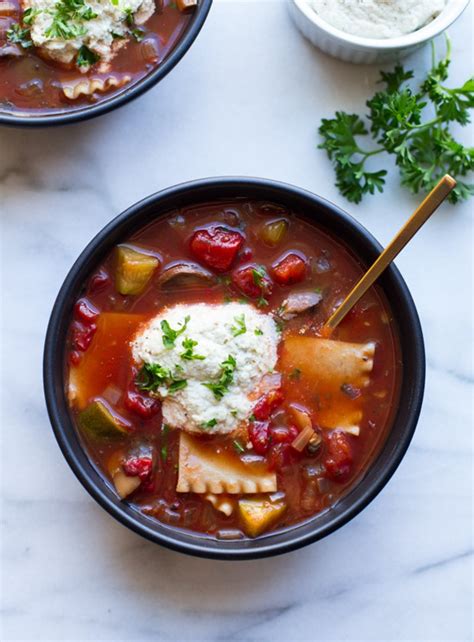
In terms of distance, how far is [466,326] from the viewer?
14.6ft

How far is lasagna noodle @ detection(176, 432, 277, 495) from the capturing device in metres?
3.93

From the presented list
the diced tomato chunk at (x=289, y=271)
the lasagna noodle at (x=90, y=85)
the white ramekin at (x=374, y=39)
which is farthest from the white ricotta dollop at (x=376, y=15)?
the diced tomato chunk at (x=289, y=271)

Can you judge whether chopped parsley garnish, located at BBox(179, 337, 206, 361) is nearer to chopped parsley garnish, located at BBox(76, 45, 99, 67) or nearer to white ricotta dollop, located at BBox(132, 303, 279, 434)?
white ricotta dollop, located at BBox(132, 303, 279, 434)

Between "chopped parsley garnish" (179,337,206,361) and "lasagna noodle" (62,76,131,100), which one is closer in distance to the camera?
"chopped parsley garnish" (179,337,206,361)

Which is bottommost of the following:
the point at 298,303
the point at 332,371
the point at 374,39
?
the point at 332,371

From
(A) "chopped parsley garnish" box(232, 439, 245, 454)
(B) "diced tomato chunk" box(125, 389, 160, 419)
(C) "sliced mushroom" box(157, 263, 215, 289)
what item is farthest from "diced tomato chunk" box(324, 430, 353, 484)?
(C) "sliced mushroom" box(157, 263, 215, 289)

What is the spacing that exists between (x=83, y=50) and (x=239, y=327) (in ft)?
4.90

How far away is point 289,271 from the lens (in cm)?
399

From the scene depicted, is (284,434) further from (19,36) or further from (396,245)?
(19,36)

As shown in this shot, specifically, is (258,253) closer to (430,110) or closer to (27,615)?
(430,110)

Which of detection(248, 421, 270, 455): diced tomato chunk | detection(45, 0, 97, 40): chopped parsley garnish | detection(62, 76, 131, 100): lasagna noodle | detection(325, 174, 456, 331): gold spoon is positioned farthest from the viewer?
detection(62, 76, 131, 100): lasagna noodle

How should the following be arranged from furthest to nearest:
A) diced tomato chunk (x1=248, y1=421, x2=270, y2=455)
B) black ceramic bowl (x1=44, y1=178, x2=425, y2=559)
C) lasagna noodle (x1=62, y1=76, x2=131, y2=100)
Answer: lasagna noodle (x1=62, y1=76, x2=131, y2=100) → diced tomato chunk (x1=248, y1=421, x2=270, y2=455) → black ceramic bowl (x1=44, y1=178, x2=425, y2=559)

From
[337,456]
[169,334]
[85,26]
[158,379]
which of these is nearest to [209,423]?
[158,379]

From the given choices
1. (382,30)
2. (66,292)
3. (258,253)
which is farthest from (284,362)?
(382,30)
